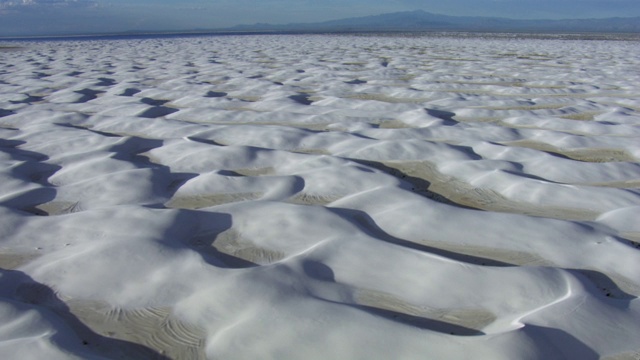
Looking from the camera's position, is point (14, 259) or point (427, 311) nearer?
point (427, 311)

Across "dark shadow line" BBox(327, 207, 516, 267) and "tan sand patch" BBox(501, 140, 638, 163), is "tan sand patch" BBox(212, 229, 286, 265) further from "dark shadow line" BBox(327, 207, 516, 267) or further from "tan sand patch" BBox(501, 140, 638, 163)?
"tan sand patch" BBox(501, 140, 638, 163)

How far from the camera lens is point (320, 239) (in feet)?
9.00

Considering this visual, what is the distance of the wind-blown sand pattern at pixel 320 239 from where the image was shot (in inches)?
76.9

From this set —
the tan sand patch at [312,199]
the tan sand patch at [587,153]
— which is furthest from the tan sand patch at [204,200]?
the tan sand patch at [587,153]

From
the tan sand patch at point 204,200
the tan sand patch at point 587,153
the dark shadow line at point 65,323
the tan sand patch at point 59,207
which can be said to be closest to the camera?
the dark shadow line at point 65,323

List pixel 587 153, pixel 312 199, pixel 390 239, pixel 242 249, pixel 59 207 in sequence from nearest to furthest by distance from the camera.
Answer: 1. pixel 242 249
2. pixel 390 239
3. pixel 59 207
4. pixel 312 199
5. pixel 587 153

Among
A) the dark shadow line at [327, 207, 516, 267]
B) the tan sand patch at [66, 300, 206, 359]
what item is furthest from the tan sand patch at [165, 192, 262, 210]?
the tan sand patch at [66, 300, 206, 359]

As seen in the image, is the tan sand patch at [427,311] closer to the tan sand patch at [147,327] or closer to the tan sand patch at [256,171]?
the tan sand patch at [147,327]

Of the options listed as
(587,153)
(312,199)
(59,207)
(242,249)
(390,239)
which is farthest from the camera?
(587,153)

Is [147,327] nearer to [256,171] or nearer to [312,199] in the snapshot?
[312,199]

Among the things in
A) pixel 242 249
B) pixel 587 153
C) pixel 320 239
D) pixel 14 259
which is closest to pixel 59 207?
pixel 14 259

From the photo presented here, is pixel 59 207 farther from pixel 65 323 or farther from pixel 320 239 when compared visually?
pixel 320 239

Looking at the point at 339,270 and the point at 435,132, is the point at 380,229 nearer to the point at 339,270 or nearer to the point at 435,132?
the point at 339,270

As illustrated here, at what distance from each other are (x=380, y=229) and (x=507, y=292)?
2.80 ft
